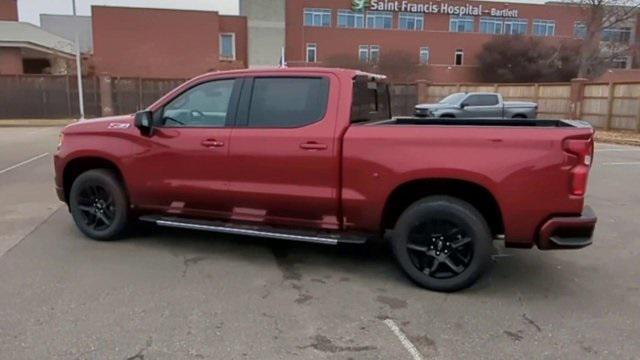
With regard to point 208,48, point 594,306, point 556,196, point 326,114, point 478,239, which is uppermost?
point 208,48

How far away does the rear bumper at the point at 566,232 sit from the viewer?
4.22 metres

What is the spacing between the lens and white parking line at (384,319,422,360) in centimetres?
349

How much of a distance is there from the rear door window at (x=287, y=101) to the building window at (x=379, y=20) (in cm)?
5255

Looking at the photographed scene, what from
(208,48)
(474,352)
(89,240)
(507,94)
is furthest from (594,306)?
(208,48)

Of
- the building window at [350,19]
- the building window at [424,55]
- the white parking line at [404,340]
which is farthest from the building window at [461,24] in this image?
the white parking line at [404,340]

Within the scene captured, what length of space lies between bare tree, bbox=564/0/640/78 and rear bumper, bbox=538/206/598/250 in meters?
42.0

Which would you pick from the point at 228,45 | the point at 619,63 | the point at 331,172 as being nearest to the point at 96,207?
the point at 331,172

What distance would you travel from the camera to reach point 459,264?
14.9 feet

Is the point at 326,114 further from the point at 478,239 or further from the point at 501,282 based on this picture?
the point at 501,282

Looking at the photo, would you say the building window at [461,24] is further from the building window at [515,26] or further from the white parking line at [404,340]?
the white parking line at [404,340]

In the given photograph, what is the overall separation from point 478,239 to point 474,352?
112 centimetres

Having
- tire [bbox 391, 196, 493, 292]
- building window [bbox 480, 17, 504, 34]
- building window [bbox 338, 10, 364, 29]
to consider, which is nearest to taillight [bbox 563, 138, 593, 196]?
tire [bbox 391, 196, 493, 292]

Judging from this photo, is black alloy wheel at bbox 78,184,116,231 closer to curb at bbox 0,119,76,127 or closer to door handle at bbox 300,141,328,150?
door handle at bbox 300,141,328,150

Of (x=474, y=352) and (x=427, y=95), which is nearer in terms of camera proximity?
(x=474, y=352)
